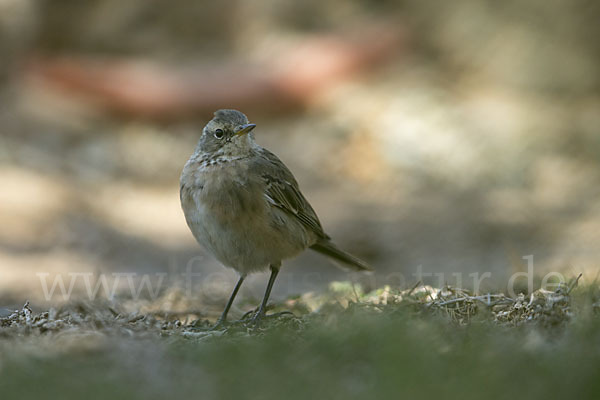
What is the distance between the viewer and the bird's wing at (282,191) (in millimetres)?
5895

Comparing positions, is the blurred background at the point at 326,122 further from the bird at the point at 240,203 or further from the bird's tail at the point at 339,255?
the bird at the point at 240,203

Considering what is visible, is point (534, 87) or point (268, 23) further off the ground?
point (268, 23)

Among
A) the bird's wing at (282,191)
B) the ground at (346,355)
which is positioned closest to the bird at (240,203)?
the bird's wing at (282,191)

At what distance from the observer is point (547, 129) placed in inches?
500

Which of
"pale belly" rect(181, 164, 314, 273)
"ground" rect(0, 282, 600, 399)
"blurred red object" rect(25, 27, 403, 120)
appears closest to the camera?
"ground" rect(0, 282, 600, 399)

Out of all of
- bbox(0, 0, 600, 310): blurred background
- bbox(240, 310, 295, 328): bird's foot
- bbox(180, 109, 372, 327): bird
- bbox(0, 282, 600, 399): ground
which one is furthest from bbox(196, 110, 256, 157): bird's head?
bbox(0, 0, 600, 310): blurred background

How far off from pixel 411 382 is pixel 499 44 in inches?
451

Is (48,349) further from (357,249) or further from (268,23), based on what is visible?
(268,23)

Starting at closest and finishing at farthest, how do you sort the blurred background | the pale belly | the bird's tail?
the pale belly
the bird's tail
the blurred background

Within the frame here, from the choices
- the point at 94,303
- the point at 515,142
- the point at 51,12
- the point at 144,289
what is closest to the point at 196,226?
the point at 94,303

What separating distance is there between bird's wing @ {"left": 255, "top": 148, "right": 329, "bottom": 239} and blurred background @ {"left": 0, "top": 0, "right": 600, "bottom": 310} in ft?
10.3

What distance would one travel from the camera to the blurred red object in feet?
44.1

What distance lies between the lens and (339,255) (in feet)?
22.3

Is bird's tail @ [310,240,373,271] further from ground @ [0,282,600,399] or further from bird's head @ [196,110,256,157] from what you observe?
ground @ [0,282,600,399]
